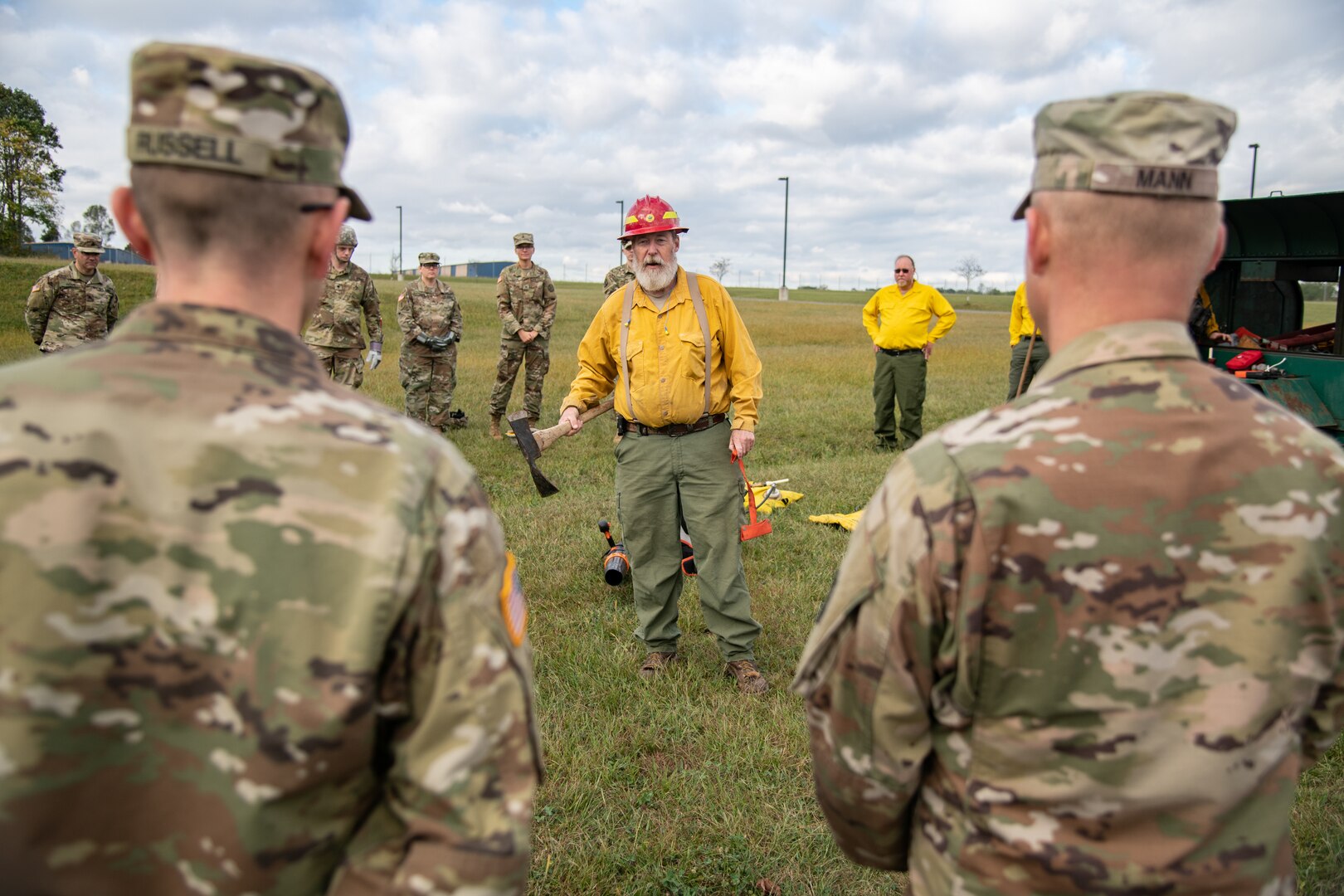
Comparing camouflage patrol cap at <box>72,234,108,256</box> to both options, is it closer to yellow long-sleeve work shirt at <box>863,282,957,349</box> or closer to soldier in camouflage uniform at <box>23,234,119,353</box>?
soldier in camouflage uniform at <box>23,234,119,353</box>

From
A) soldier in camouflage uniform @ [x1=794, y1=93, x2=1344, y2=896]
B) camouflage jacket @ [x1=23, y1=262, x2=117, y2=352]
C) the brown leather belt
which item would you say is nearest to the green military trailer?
the brown leather belt

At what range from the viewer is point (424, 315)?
11.5 meters

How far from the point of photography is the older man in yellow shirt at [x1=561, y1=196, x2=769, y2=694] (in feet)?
14.5

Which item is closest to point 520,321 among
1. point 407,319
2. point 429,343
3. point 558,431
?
point 429,343

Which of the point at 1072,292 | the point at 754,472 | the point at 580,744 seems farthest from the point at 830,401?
the point at 1072,292

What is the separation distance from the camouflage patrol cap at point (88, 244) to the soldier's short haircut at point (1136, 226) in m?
10.4

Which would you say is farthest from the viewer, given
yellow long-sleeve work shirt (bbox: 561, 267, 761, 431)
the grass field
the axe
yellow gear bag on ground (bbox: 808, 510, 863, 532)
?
yellow gear bag on ground (bbox: 808, 510, 863, 532)

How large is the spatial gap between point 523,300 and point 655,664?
24.2 ft

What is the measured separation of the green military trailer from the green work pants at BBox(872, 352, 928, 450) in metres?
3.63

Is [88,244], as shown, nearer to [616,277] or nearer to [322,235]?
[616,277]

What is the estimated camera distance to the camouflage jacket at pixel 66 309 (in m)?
9.58

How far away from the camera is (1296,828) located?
341 cm

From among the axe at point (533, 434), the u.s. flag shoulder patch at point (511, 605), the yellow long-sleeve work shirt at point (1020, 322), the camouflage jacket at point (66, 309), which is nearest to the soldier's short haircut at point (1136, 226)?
the u.s. flag shoulder patch at point (511, 605)

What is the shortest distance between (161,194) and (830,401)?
13.7 metres
